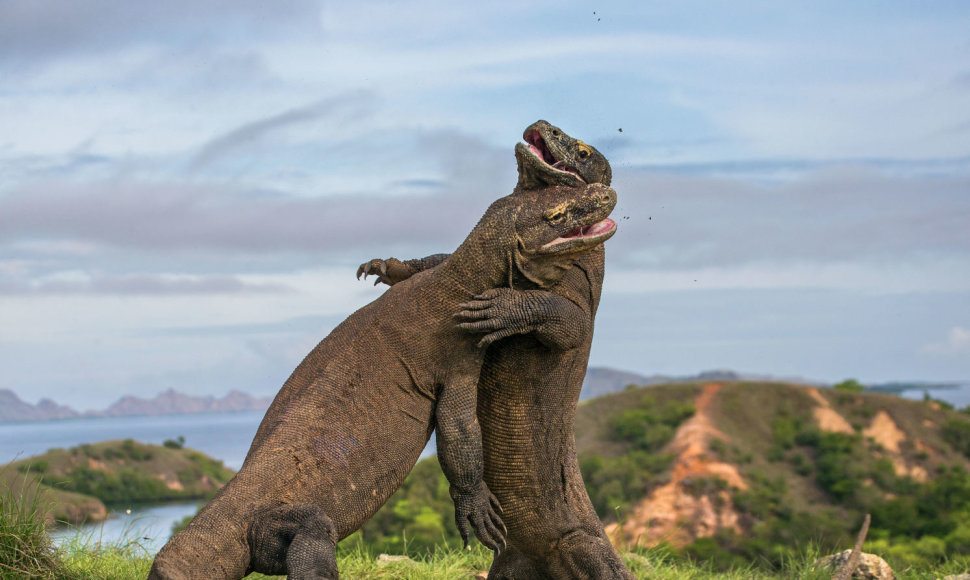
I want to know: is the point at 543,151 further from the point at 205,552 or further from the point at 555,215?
the point at 205,552

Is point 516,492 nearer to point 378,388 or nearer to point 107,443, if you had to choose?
point 378,388

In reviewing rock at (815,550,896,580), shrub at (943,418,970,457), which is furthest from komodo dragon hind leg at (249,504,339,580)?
shrub at (943,418,970,457)

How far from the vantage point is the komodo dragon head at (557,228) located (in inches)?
258

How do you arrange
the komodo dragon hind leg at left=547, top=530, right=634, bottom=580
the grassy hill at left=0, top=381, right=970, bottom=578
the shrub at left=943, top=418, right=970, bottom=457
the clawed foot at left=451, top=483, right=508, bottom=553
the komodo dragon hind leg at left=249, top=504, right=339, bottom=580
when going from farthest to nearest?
the shrub at left=943, top=418, right=970, bottom=457 < the grassy hill at left=0, top=381, right=970, bottom=578 < the komodo dragon hind leg at left=547, top=530, right=634, bottom=580 < the clawed foot at left=451, top=483, right=508, bottom=553 < the komodo dragon hind leg at left=249, top=504, right=339, bottom=580

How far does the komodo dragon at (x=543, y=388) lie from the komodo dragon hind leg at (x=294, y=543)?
5.00 ft

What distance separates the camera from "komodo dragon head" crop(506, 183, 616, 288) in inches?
258

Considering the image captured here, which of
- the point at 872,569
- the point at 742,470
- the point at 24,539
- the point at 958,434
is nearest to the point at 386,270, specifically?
the point at 24,539

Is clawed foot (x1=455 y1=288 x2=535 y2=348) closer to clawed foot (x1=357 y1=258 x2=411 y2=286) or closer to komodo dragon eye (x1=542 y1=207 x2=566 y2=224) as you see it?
komodo dragon eye (x1=542 y1=207 x2=566 y2=224)

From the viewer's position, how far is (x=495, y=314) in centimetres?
641

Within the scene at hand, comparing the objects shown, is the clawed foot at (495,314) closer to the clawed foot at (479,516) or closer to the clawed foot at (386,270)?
the clawed foot at (479,516)

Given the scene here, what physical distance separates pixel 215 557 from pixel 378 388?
143 cm

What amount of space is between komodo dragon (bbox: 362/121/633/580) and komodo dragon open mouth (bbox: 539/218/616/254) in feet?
1.02

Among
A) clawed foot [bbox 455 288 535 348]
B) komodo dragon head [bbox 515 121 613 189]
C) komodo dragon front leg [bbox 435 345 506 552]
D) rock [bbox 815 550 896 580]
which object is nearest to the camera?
clawed foot [bbox 455 288 535 348]

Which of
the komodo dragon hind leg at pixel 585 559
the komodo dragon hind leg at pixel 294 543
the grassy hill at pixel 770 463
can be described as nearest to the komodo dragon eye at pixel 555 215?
the komodo dragon hind leg at pixel 294 543
